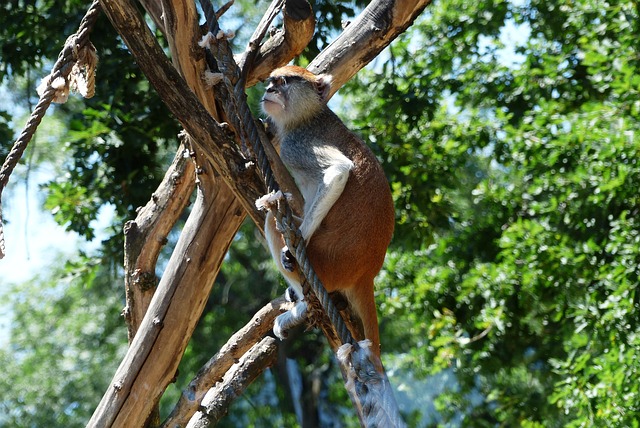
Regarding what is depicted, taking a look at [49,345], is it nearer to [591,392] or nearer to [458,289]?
[458,289]

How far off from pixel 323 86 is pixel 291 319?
3.15 ft

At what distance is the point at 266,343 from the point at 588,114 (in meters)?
2.66

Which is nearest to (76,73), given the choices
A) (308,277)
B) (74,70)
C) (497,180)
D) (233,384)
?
(74,70)

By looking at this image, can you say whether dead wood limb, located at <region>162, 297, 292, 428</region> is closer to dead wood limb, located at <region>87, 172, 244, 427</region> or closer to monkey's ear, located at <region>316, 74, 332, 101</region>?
dead wood limb, located at <region>87, 172, 244, 427</region>

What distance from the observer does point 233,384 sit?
339cm

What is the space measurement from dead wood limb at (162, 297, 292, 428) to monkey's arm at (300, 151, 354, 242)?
608 mm

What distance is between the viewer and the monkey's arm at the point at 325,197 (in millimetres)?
→ 2824

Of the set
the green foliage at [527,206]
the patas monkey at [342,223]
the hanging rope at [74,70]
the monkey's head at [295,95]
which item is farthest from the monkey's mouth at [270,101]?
the green foliage at [527,206]

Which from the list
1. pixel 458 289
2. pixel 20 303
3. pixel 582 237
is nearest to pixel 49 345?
pixel 20 303

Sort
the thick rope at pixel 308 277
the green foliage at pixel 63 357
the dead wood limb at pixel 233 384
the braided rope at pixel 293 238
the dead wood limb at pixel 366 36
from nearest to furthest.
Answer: the thick rope at pixel 308 277, the braided rope at pixel 293 238, the dead wood limb at pixel 366 36, the dead wood limb at pixel 233 384, the green foliage at pixel 63 357

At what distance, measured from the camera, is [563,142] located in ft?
16.7

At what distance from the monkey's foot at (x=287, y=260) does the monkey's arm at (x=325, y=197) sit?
0.10 meters

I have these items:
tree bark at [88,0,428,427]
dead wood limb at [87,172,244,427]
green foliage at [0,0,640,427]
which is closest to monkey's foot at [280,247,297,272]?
tree bark at [88,0,428,427]

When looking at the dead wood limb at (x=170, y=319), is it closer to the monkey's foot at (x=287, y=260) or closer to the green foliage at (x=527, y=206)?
the monkey's foot at (x=287, y=260)
